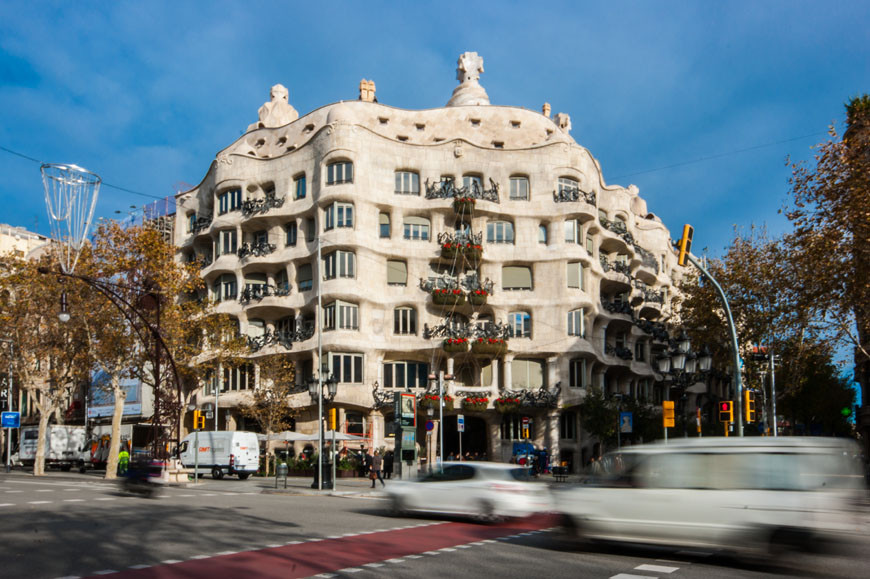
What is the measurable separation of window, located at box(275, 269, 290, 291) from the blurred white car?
33.4m

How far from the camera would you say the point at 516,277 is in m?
50.8

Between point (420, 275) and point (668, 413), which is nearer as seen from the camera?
point (668, 413)

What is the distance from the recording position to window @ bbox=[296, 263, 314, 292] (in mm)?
49438

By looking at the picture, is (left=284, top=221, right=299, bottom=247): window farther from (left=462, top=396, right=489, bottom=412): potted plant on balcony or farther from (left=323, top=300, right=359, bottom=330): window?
(left=462, top=396, right=489, bottom=412): potted plant on balcony

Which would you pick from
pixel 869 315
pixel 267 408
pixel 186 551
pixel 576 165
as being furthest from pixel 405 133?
pixel 186 551

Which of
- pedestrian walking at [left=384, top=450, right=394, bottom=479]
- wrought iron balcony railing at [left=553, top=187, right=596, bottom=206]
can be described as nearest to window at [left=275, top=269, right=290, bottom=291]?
pedestrian walking at [left=384, top=450, right=394, bottom=479]

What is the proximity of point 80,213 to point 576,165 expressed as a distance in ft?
100

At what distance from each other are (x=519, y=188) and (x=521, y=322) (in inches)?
335

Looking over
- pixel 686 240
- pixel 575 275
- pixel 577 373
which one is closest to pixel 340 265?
pixel 575 275

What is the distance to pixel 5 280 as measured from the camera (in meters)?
42.6

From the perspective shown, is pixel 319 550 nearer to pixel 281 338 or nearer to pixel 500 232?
pixel 281 338

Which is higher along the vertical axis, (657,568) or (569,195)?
(569,195)

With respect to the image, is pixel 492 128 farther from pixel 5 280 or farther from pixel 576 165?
pixel 5 280

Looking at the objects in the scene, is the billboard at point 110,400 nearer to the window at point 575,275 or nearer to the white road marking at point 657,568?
the window at point 575,275
